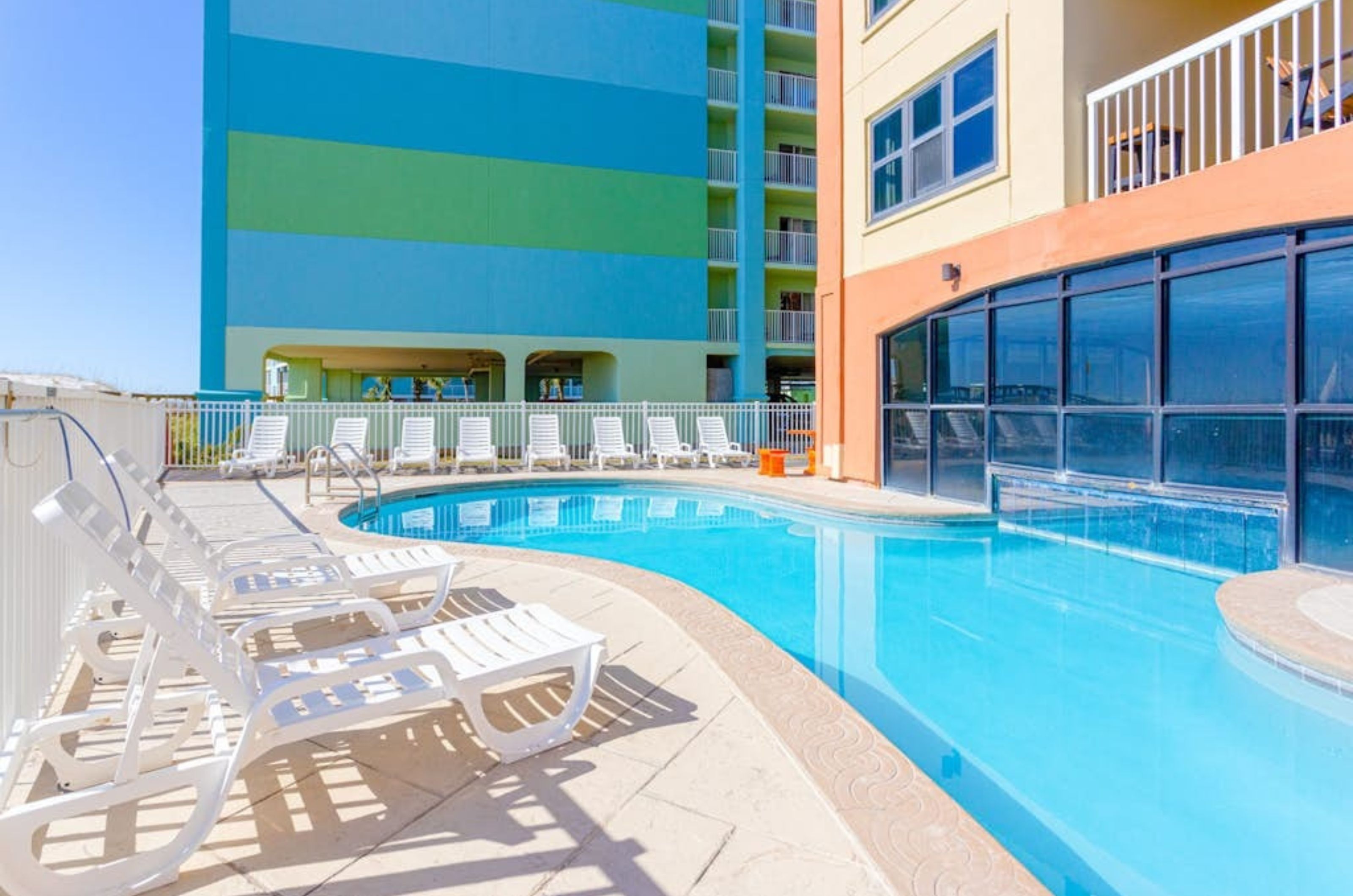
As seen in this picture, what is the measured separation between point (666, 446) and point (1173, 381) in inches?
378

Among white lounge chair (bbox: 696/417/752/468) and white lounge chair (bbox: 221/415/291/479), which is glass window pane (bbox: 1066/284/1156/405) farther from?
white lounge chair (bbox: 221/415/291/479)

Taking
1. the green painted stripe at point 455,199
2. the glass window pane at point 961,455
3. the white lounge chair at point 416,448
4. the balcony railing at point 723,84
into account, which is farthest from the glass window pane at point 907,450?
the balcony railing at point 723,84

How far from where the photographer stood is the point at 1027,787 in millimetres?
3160

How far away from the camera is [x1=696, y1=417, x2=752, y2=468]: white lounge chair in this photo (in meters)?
15.0

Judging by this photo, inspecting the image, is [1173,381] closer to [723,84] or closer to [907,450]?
[907,450]

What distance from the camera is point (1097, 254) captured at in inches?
295

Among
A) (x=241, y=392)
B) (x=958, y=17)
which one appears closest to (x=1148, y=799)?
(x=958, y=17)

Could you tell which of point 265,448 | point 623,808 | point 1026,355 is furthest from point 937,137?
point 265,448

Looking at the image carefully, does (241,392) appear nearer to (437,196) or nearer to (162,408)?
(162,408)

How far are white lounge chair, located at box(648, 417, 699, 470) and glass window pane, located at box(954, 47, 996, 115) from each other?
7572 mm

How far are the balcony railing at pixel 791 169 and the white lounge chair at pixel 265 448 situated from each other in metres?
13.6

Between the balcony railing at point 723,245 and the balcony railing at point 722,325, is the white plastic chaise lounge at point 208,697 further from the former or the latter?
the balcony railing at point 723,245

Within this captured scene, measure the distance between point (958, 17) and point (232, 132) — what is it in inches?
572

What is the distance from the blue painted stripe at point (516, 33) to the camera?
16.5m
